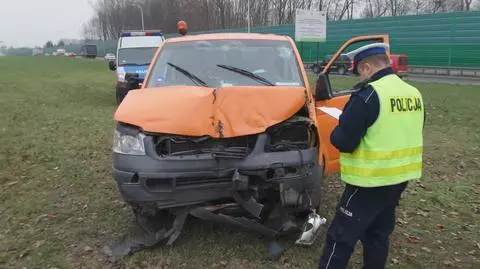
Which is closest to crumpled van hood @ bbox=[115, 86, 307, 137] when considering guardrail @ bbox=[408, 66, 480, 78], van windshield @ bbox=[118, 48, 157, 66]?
van windshield @ bbox=[118, 48, 157, 66]

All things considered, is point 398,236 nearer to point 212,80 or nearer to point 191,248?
point 191,248

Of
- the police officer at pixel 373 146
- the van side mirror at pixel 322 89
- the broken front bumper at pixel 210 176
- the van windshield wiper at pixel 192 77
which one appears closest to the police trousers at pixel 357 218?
the police officer at pixel 373 146

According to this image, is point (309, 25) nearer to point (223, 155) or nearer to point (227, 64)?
point (227, 64)

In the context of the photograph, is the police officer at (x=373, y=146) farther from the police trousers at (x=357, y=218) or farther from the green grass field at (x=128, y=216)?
the green grass field at (x=128, y=216)

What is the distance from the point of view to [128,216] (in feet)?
17.6

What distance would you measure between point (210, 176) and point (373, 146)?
1338 mm

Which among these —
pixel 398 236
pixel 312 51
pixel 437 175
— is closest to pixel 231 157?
pixel 398 236

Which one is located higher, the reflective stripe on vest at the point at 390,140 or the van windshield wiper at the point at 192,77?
the van windshield wiper at the point at 192,77

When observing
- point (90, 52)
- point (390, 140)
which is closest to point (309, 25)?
point (390, 140)

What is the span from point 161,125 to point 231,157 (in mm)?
620

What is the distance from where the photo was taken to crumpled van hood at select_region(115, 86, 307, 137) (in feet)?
13.1

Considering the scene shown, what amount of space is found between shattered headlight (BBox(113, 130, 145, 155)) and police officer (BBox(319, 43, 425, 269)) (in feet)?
5.26

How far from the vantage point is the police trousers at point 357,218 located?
3439mm

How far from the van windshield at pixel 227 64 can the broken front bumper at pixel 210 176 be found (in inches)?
49.8
